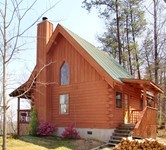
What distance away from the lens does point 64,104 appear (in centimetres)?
1650

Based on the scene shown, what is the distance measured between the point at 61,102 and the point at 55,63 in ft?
8.97

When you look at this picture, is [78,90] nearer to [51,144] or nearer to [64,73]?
[64,73]

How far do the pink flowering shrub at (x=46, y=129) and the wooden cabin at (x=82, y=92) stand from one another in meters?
0.42

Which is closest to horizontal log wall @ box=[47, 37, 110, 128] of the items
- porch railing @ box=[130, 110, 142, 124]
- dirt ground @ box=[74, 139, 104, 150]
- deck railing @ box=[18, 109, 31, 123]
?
dirt ground @ box=[74, 139, 104, 150]

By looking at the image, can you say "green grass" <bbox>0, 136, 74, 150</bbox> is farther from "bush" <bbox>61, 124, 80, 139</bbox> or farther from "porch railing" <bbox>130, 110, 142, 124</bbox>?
"porch railing" <bbox>130, 110, 142, 124</bbox>

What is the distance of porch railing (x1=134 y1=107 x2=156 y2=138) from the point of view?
1324cm

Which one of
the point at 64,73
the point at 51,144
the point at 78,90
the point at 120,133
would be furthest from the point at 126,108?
the point at 51,144

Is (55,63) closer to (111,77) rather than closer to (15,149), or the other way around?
(111,77)

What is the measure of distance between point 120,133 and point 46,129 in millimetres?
4716

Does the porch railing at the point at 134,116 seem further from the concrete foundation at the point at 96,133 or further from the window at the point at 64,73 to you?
the window at the point at 64,73

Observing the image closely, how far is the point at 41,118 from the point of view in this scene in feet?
55.0

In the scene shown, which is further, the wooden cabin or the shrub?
A: the shrub

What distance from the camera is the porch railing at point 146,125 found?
13244 millimetres

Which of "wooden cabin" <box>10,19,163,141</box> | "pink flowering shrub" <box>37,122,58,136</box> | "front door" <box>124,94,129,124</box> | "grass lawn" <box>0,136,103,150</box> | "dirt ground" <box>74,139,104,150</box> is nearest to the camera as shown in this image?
"grass lawn" <box>0,136,103,150</box>
